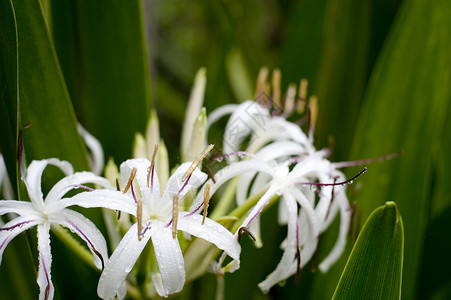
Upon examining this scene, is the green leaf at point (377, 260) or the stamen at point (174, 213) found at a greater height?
the stamen at point (174, 213)

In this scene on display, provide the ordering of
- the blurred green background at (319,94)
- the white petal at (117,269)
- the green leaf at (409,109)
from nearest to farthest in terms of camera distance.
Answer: the white petal at (117,269) < the blurred green background at (319,94) < the green leaf at (409,109)

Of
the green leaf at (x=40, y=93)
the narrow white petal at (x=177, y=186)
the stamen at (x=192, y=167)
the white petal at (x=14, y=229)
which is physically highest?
the green leaf at (x=40, y=93)

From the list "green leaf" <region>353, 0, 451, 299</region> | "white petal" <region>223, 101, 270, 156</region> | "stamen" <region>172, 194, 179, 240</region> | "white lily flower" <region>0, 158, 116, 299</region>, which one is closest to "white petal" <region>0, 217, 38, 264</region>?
"white lily flower" <region>0, 158, 116, 299</region>

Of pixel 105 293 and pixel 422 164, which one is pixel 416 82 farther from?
pixel 105 293

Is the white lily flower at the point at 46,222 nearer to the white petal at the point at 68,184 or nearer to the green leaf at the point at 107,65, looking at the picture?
the white petal at the point at 68,184

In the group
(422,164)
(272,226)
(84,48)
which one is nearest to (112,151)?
(84,48)

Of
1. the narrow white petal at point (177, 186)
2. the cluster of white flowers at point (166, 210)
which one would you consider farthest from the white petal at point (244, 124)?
the narrow white petal at point (177, 186)
